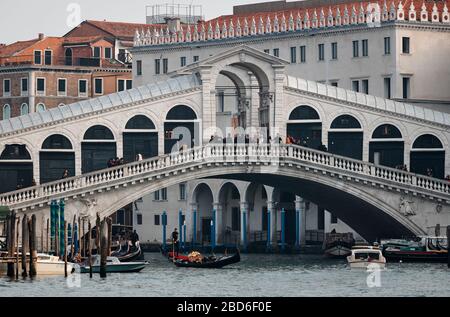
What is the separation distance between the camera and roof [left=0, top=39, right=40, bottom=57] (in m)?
133

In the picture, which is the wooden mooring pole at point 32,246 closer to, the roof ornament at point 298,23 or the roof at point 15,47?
the roof ornament at point 298,23

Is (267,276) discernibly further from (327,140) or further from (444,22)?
(444,22)

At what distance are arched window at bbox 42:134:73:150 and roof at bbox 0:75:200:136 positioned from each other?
67 centimetres

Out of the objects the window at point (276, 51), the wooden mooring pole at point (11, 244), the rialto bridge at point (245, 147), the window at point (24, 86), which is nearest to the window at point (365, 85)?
the window at point (276, 51)

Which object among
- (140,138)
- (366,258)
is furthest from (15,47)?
(366,258)

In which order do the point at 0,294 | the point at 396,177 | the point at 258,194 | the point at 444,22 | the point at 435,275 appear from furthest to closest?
the point at 258,194
the point at 444,22
the point at 396,177
the point at 435,275
the point at 0,294

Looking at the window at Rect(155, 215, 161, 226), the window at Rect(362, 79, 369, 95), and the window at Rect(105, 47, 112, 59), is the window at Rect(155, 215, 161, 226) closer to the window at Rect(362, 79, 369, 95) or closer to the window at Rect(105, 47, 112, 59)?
the window at Rect(105, 47, 112, 59)

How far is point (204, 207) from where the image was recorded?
121m

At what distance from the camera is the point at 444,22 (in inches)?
4326

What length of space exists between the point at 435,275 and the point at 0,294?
17.7 meters

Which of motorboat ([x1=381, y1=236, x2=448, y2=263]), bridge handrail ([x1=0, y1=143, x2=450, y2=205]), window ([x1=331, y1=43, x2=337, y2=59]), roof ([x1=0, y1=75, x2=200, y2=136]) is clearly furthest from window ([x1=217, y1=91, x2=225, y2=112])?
motorboat ([x1=381, y1=236, x2=448, y2=263])

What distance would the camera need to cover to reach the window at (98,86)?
131750mm

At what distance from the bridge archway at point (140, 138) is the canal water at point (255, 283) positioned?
207 inches
